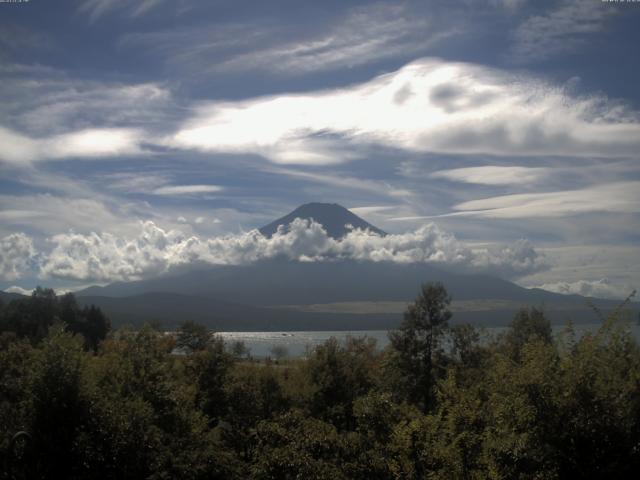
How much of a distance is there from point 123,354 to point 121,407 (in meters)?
11.3

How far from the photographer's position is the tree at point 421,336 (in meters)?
41.2

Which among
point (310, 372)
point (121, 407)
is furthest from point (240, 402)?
point (121, 407)

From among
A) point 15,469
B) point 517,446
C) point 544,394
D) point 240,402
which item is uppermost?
point 544,394

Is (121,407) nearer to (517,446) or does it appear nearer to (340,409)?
(517,446)

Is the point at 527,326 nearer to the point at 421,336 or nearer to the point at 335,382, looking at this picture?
the point at 421,336

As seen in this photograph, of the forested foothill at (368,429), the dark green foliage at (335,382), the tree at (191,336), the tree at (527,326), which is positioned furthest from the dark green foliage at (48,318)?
the forested foothill at (368,429)

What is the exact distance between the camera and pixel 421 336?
4247cm

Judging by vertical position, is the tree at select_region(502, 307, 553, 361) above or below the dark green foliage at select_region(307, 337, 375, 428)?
above

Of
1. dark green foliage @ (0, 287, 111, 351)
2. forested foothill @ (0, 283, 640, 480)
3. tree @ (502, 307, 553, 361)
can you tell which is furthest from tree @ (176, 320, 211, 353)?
forested foothill @ (0, 283, 640, 480)

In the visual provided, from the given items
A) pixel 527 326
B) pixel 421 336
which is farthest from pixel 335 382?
pixel 527 326

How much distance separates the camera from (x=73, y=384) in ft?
57.3

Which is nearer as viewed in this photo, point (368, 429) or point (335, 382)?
point (368, 429)

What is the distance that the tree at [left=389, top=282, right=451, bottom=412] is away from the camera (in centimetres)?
4125

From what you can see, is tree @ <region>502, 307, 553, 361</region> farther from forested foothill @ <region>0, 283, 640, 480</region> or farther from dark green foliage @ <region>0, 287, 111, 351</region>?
dark green foliage @ <region>0, 287, 111, 351</region>
